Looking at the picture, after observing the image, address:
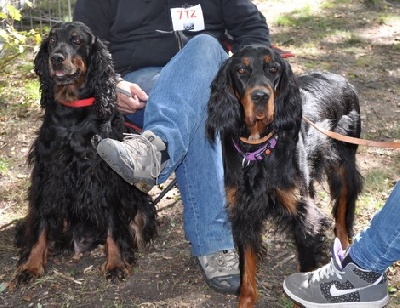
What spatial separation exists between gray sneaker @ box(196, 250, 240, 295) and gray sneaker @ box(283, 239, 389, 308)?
445mm

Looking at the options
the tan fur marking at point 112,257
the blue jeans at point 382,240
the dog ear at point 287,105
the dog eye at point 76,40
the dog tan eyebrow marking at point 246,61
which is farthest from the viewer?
the tan fur marking at point 112,257

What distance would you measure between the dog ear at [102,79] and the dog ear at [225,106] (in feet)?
1.97

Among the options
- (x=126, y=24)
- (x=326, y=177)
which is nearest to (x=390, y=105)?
(x=326, y=177)

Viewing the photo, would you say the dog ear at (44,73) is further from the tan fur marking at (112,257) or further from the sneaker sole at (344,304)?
the sneaker sole at (344,304)

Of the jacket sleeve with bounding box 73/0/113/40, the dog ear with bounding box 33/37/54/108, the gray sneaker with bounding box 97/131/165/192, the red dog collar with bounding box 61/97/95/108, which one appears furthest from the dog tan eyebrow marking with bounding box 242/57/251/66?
the jacket sleeve with bounding box 73/0/113/40

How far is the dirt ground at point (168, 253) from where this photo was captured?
3355 mm

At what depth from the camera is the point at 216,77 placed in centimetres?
323

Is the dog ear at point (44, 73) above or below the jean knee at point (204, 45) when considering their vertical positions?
below

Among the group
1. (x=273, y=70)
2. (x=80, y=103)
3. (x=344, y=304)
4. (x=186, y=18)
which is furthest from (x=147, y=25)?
(x=344, y=304)

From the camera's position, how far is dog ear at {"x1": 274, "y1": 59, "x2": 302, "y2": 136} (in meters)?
3.13

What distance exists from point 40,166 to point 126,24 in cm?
102

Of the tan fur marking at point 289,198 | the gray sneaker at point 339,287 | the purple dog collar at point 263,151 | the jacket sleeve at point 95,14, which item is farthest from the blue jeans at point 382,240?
the jacket sleeve at point 95,14

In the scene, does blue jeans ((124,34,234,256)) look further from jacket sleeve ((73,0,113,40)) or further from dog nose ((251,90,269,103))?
jacket sleeve ((73,0,113,40))

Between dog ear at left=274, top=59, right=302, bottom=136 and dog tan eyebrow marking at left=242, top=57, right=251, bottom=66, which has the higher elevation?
dog tan eyebrow marking at left=242, top=57, right=251, bottom=66
